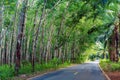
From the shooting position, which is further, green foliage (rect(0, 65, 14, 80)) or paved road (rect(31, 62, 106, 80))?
paved road (rect(31, 62, 106, 80))

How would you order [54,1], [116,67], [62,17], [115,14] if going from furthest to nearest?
1. [62,17]
2. [115,14]
3. [116,67]
4. [54,1]

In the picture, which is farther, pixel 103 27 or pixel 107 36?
pixel 107 36

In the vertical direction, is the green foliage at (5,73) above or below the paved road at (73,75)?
above

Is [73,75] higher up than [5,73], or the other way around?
[5,73]

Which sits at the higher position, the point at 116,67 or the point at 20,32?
the point at 20,32

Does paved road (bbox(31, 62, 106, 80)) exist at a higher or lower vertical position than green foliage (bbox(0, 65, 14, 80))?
lower

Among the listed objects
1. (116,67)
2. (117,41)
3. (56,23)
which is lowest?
(116,67)

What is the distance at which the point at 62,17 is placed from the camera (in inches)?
1876

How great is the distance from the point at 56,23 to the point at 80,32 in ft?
57.0

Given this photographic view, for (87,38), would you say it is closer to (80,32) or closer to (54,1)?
(80,32)

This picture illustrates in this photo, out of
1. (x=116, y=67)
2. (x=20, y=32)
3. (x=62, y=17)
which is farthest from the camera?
(x=62, y=17)

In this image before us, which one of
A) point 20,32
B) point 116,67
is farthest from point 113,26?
point 20,32

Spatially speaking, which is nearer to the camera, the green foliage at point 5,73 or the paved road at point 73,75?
the green foliage at point 5,73

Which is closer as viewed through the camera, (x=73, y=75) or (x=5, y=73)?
(x=5, y=73)
